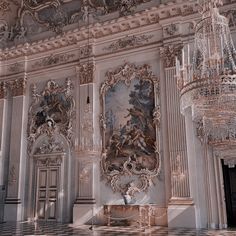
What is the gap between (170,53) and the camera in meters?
10.7

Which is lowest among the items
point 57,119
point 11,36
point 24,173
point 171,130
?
point 24,173

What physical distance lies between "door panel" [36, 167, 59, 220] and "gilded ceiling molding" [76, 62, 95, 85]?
3211 millimetres

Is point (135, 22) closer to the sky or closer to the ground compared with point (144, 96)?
closer to the sky

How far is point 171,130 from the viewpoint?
33.5 ft

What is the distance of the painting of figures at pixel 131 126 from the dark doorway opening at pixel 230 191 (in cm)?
228

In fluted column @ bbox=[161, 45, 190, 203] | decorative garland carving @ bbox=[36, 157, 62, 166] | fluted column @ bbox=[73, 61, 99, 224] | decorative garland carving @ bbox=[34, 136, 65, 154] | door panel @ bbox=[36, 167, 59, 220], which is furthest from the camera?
decorative garland carving @ bbox=[34, 136, 65, 154]

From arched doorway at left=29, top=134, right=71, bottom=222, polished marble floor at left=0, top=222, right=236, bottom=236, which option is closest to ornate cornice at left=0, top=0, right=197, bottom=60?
arched doorway at left=29, top=134, right=71, bottom=222

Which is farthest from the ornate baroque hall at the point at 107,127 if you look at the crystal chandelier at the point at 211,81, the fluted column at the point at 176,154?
the crystal chandelier at the point at 211,81

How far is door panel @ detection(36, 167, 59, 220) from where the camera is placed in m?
11.6

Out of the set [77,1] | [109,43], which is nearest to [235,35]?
A: [109,43]

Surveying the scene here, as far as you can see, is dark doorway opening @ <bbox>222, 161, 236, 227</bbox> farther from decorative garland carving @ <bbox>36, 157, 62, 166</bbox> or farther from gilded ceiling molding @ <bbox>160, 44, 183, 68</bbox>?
decorative garland carving @ <bbox>36, 157, 62, 166</bbox>

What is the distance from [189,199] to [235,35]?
4945 mm

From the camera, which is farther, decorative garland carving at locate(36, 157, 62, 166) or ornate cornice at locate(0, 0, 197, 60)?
decorative garland carving at locate(36, 157, 62, 166)

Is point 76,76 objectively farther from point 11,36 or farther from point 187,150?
point 187,150
